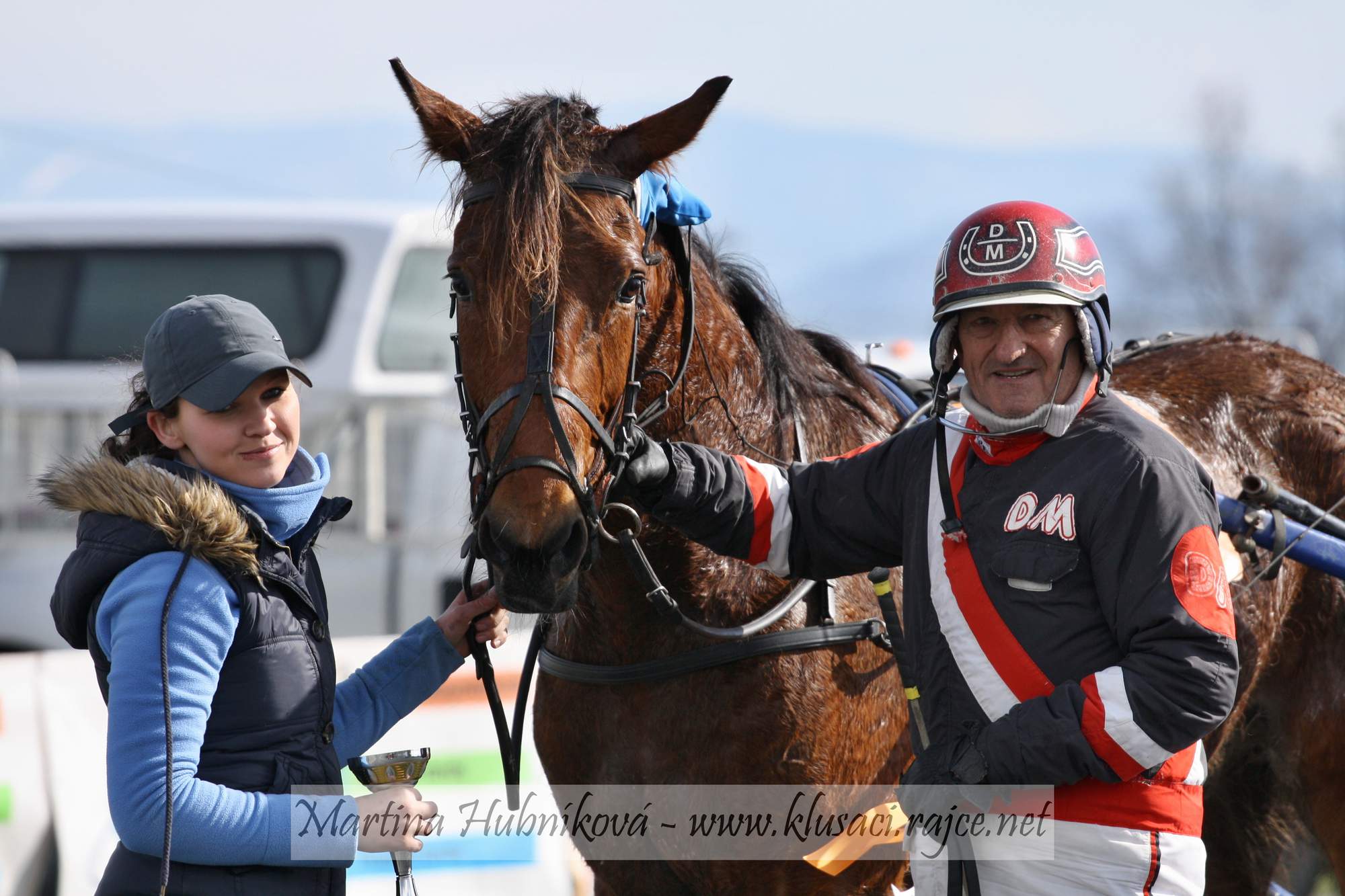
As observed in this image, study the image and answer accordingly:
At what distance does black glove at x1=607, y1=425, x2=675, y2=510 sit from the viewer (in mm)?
2473

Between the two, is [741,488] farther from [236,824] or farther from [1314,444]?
[1314,444]

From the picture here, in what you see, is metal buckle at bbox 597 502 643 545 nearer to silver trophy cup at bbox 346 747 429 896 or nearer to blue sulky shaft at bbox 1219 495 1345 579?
silver trophy cup at bbox 346 747 429 896

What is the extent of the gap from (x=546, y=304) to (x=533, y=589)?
1.64ft

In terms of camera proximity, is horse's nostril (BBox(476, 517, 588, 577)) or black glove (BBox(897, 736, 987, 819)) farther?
horse's nostril (BBox(476, 517, 588, 577))

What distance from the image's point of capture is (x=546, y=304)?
2314 mm

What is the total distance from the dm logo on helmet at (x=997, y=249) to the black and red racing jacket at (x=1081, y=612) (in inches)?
11.4

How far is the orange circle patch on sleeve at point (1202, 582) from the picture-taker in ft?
6.66

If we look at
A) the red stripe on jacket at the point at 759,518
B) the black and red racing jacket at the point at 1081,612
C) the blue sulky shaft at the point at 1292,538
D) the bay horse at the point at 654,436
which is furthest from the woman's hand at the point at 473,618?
the blue sulky shaft at the point at 1292,538

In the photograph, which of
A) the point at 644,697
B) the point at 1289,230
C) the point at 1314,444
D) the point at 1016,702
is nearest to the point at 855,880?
the point at 644,697

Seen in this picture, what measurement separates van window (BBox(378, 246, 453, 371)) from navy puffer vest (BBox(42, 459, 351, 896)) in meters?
7.70

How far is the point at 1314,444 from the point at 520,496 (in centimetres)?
262

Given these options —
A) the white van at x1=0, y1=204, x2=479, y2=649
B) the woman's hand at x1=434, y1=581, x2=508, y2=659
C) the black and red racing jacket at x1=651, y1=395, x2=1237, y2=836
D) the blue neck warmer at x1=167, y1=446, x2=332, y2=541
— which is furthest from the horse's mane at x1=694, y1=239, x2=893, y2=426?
the white van at x1=0, y1=204, x2=479, y2=649

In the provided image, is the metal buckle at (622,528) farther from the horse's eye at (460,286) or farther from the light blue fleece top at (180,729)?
the light blue fleece top at (180,729)

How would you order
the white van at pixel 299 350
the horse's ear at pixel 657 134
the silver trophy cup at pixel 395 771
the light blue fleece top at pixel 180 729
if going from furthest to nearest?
the white van at pixel 299 350 < the horse's ear at pixel 657 134 < the silver trophy cup at pixel 395 771 < the light blue fleece top at pixel 180 729
